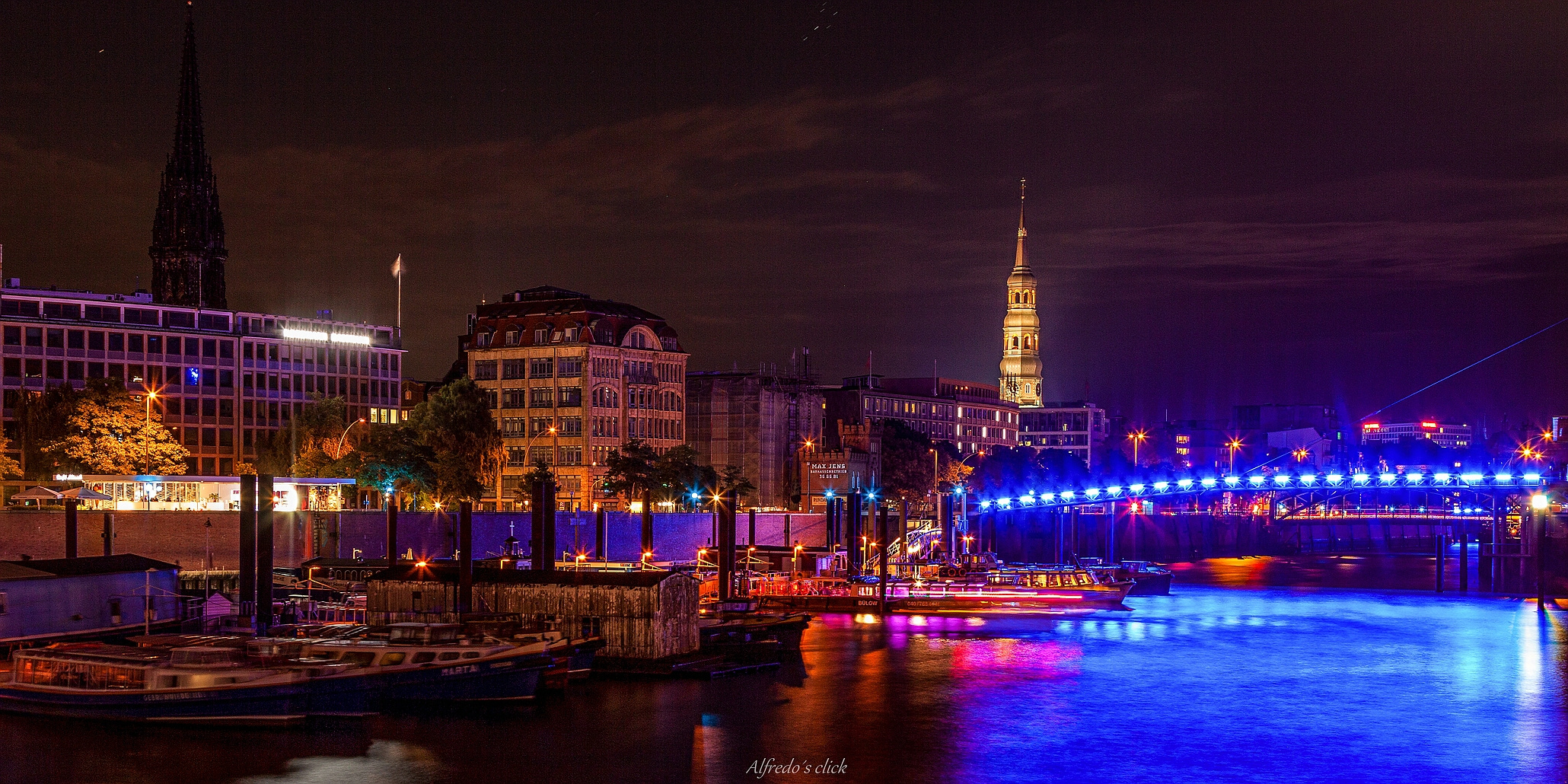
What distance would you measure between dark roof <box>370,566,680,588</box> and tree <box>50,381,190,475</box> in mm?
47225

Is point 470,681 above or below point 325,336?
below

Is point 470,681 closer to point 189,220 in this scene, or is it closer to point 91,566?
point 91,566

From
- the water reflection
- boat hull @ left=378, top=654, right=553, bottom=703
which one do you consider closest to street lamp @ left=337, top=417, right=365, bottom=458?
boat hull @ left=378, top=654, right=553, bottom=703

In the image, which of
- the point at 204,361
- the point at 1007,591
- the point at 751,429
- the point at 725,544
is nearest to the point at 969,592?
the point at 1007,591

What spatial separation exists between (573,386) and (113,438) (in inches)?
1610

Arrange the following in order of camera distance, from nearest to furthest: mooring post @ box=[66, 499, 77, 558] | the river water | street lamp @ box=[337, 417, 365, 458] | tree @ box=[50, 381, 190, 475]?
the river water
mooring post @ box=[66, 499, 77, 558]
tree @ box=[50, 381, 190, 475]
street lamp @ box=[337, 417, 365, 458]

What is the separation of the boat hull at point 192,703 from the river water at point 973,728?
52 centimetres

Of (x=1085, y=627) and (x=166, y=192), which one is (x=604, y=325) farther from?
(x=166, y=192)

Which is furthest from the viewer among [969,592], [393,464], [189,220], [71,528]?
[189,220]

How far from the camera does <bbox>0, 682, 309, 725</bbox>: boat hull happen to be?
47.4m

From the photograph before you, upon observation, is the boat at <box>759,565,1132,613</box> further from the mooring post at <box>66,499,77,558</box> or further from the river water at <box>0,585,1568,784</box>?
the mooring post at <box>66,499,77,558</box>

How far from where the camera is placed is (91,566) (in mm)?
59000

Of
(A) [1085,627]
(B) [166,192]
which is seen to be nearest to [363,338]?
(B) [166,192]

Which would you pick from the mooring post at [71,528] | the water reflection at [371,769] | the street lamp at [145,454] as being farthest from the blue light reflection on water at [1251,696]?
the street lamp at [145,454]
